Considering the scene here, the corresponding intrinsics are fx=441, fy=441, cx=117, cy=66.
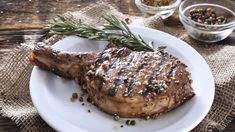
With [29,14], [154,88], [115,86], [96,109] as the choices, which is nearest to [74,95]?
[96,109]

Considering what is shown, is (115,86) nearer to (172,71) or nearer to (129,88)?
(129,88)

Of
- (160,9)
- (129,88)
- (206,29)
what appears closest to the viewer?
(129,88)

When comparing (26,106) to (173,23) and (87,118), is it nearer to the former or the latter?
(87,118)

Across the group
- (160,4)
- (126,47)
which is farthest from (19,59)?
(160,4)

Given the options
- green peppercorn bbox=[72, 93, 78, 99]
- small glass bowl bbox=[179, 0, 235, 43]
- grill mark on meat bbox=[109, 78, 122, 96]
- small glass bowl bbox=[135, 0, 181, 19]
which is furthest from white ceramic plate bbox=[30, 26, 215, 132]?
small glass bowl bbox=[135, 0, 181, 19]

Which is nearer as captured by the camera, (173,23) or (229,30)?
(229,30)

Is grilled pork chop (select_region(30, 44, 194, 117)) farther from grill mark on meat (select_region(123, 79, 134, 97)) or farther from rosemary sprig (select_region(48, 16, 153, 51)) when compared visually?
rosemary sprig (select_region(48, 16, 153, 51))

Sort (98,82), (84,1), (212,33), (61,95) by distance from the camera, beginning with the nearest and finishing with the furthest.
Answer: (98,82)
(61,95)
(212,33)
(84,1)
